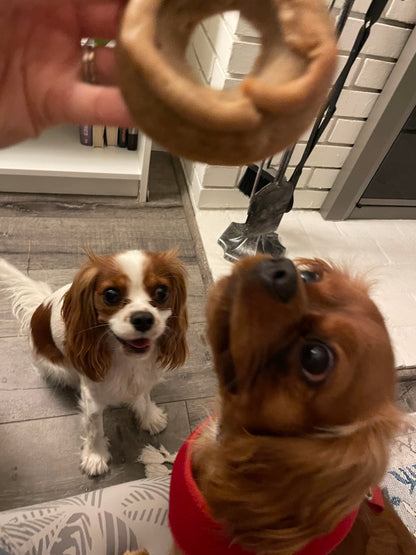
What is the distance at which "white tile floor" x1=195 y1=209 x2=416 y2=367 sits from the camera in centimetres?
210

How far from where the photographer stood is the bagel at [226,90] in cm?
42

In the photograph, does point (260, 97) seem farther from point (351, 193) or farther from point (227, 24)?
point (351, 193)

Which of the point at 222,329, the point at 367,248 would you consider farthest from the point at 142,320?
the point at 367,248

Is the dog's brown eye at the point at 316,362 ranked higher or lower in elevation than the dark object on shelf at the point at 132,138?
higher

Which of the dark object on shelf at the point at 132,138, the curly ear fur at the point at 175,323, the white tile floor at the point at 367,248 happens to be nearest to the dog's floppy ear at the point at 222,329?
the curly ear fur at the point at 175,323

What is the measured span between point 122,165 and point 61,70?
159 centimetres

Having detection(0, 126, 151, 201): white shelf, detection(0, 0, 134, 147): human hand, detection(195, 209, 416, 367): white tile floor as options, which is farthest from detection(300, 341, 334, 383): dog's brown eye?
detection(0, 126, 151, 201): white shelf

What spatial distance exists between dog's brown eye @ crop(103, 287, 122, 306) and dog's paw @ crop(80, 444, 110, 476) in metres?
0.59

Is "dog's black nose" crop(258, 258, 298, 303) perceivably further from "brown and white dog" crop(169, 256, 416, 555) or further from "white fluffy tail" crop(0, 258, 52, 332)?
"white fluffy tail" crop(0, 258, 52, 332)

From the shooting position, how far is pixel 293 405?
2.22ft

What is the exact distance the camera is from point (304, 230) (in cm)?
239

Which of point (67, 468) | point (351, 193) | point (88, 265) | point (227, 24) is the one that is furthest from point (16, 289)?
point (351, 193)

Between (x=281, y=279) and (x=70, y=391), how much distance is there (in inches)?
49.5

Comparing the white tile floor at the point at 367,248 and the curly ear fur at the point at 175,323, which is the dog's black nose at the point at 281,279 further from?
the white tile floor at the point at 367,248
